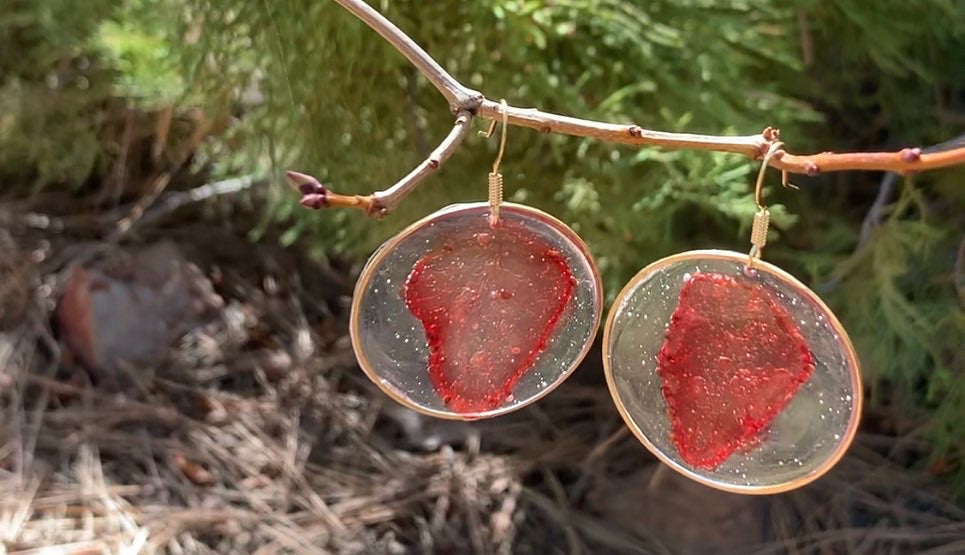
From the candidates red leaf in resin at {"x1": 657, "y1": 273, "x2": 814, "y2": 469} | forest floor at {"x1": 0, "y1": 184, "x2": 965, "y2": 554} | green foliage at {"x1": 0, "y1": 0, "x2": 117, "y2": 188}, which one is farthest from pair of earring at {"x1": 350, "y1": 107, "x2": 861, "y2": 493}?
green foliage at {"x1": 0, "y1": 0, "x2": 117, "y2": 188}

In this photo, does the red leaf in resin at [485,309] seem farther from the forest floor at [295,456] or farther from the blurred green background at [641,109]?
the forest floor at [295,456]

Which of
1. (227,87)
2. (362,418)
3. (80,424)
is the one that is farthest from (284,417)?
(227,87)

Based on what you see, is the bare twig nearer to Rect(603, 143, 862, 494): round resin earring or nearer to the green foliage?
Rect(603, 143, 862, 494): round resin earring

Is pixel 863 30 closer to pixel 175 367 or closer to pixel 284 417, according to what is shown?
pixel 284 417

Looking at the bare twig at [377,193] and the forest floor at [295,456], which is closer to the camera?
the bare twig at [377,193]

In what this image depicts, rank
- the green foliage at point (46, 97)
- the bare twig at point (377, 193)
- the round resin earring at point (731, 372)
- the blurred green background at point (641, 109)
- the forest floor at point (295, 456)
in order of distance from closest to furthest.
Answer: the bare twig at point (377, 193) < the round resin earring at point (731, 372) < the blurred green background at point (641, 109) < the forest floor at point (295, 456) < the green foliage at point (46, 97)

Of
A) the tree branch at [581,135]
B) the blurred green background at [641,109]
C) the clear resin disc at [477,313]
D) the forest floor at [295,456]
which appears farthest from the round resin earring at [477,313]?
the forest floor at [295,456]

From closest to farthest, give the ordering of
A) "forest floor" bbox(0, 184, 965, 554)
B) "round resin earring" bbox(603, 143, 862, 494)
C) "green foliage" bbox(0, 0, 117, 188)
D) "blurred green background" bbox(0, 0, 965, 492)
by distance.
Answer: "round resin earring" bbox(603, 143, 862, 494), "blurred green background" bbox(0, 0, 965, 492), "forest floor" bbox(0, 184, 965, 554), "green foliage" bbox(0, 0, 117, 188)
